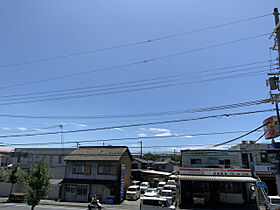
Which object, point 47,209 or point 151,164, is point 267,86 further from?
point 151,164

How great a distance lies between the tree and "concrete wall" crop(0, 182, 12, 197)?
18446 mm

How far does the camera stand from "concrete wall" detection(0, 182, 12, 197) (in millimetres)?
31016

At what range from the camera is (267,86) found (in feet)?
38.4

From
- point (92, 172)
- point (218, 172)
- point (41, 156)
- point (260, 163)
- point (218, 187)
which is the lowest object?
point (218, 187)

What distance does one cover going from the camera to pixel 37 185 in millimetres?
17031

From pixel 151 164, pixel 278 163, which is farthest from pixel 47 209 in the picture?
pixel 151 164

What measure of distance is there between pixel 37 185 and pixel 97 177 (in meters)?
12.8

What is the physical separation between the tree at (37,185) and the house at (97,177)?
11820 mm

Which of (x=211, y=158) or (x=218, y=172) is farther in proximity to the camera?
(x=211, y=158)

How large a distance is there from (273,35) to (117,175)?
24820 millimetres

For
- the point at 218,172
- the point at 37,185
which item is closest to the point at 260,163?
the point at 218,172

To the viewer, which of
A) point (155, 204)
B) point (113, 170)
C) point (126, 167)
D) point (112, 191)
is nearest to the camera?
point (155, 204)

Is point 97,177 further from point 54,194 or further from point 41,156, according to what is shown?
point 41,156

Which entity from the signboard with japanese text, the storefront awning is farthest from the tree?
the signboard with japanese text
